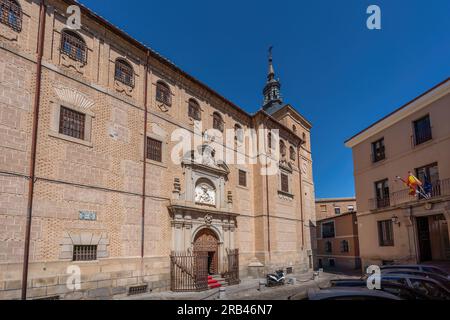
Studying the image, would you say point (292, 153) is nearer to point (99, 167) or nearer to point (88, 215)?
point (99, 167)

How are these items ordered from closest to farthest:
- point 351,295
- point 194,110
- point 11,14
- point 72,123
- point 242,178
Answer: point 351,295
point 11,14
point 72,123
point 194,110
point 242,178

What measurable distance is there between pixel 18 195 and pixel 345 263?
32.0 meters

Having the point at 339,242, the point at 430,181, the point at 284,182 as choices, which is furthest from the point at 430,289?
the point at 339,242

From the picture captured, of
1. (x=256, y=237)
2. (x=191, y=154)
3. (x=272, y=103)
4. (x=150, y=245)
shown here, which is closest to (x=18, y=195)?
(x=150, y=245)

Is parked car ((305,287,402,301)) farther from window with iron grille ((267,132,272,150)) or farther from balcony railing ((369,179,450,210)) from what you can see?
window with iron grille ((267,132,272,150))

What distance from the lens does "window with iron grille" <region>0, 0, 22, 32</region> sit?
11234 millimetres

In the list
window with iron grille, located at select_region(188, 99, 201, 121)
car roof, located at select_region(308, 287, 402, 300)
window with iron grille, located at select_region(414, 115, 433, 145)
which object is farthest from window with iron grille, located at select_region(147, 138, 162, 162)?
window with iron grille, located at select_region(414, 115, 433, 145)

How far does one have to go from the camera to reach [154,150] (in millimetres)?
15750

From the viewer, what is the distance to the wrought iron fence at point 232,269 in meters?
17.6

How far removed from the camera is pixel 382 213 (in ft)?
67.2

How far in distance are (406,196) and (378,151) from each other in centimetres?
417

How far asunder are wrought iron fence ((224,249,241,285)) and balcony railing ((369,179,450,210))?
10.1 m

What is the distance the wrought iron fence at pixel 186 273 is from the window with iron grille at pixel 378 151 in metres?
14.0
